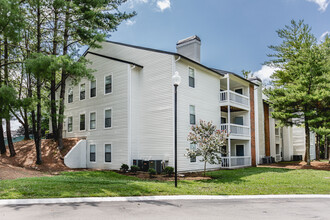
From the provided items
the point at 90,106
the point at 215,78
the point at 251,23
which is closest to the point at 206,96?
the point at 215,78

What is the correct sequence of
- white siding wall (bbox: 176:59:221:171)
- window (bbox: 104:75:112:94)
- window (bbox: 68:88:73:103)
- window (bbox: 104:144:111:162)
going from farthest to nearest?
window (bbox: 68:88:73:103) → window (bbox: 104:75:112:94) → window (bbox: 104:144:111:162) → white siding wall (bbox: 176:59:221:171)

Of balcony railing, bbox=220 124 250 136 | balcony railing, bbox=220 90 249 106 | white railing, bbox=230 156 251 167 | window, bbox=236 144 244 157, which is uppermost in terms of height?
balcony railing, bbox=220 90 249 106

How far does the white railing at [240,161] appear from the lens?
20536 millimetres

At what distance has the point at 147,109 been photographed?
58.5 ft

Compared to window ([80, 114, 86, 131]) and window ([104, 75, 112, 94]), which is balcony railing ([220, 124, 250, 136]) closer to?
window ([104, 75, 112, 94])

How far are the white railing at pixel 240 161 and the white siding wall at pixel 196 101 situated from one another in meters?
1.97

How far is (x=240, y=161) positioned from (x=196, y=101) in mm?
6905

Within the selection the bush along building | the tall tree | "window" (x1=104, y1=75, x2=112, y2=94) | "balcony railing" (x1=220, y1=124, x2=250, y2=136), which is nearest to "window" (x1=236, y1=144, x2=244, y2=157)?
the bush along building

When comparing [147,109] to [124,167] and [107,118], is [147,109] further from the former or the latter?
[124,167]

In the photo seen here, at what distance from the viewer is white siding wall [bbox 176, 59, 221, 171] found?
16.8 metres

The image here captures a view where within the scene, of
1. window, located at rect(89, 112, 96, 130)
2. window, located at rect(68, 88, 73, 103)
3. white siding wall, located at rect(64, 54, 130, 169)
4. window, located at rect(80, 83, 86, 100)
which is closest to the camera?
white siding wall, located at rect(64, 54, 130, 169)

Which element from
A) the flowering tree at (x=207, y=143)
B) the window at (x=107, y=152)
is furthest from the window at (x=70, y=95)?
the flowering tree at (x=207, y=143)

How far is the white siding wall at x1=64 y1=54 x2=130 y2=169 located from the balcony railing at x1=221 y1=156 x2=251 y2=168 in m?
8.00

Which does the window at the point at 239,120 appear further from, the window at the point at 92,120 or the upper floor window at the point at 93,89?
the upper floor window at the point at 93,89
